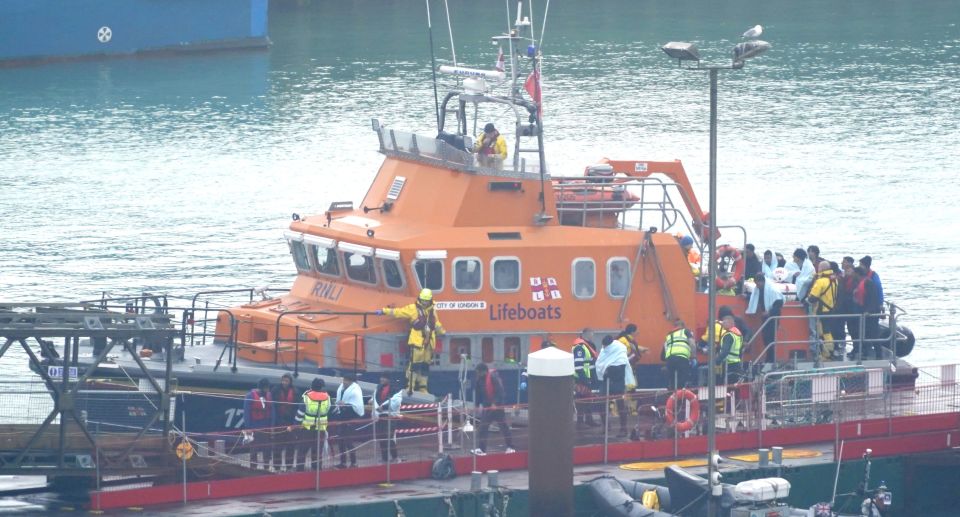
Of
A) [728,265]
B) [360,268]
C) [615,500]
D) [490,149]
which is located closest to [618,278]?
[490,149]

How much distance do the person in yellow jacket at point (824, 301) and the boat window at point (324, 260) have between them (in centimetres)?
622

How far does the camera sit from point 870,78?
59.6 m

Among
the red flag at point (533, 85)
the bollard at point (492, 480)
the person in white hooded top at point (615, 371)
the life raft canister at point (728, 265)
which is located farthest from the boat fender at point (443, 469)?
the life raft canister at point (728, 265)

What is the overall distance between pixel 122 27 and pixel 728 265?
49961 mm

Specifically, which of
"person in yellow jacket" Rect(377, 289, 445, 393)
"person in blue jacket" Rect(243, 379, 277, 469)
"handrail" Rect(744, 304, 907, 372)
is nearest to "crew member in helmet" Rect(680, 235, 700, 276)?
"handrail" Rect(744, 304, 907, 372)

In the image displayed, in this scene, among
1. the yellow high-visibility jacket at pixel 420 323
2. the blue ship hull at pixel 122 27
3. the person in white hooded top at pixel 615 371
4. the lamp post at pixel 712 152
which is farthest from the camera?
the blue ship hull at pixel 122 27

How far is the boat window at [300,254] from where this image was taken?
2152 centimetres

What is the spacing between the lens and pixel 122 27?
69000mm

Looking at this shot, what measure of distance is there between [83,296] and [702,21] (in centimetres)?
4245

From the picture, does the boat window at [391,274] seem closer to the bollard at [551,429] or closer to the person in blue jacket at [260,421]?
the person in blue jacket at [260,421]

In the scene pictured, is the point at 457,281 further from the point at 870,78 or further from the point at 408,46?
the point at 408,46

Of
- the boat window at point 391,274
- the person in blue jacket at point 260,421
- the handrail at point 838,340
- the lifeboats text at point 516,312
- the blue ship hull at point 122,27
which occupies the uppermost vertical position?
the blue ship hull at point 122,27

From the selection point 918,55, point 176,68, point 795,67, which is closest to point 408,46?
point 176,68

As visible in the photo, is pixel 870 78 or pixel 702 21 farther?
pixel 702 21
